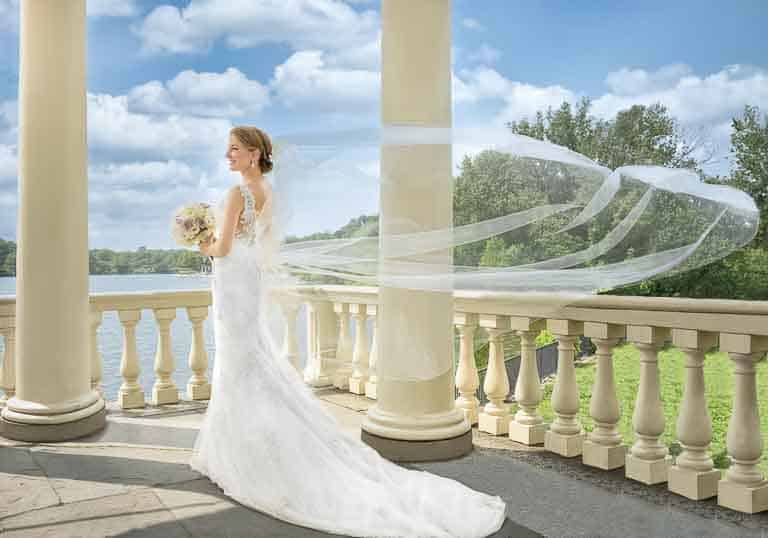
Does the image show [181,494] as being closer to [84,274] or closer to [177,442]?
[177,442]

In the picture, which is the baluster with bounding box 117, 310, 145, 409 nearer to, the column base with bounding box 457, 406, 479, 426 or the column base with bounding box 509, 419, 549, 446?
the column base with bounding box 457, 406, 479, 426

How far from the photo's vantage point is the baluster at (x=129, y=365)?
5.25 metres

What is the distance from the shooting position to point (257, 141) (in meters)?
3.50

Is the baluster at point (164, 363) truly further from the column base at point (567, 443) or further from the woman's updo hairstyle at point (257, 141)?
the column base at point (567, 443)

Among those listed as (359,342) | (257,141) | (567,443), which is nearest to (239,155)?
(257,141)

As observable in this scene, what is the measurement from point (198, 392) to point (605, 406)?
3341 millimetres

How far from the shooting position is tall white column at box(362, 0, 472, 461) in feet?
12.0

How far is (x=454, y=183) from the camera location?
3.48 m

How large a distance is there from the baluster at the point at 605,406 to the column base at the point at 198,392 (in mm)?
3211

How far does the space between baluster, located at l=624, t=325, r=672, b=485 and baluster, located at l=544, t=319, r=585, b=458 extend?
1.51ft

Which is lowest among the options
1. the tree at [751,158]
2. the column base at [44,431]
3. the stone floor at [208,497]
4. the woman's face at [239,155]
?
the stone floor at [208,497]

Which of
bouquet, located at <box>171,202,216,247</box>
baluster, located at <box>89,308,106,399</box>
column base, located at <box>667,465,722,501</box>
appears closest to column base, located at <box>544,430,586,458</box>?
column base, located at <box>667,465,722,501</box>

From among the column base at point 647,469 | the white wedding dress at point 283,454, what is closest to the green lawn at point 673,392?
the column base at point 647,469

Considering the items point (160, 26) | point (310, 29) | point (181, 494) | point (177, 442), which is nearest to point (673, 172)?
point (181, 494)
